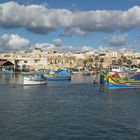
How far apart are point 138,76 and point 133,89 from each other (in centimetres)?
542

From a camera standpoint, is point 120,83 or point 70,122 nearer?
point 70,122

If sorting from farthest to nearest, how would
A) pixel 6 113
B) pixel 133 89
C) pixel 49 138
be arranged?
pixel 133 89, pixel 6 113, pixel 49 138

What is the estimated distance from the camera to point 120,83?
68062 millimetres

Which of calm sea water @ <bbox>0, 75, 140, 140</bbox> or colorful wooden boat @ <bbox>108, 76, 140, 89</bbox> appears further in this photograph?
colorful wooden boat @ <bbox>108, 76, 140, 89</bbox>

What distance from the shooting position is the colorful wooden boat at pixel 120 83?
6781cm

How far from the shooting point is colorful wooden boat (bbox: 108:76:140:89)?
222ft

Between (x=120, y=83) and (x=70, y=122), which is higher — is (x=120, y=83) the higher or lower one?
the higher one

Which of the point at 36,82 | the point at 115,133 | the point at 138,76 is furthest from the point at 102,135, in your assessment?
the point at 36,82

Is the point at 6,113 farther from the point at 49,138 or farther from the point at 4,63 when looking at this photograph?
the point at 4,63

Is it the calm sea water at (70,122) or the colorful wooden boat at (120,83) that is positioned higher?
the colorful wooden boat at (120,83)

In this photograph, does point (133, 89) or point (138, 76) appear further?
point (138, 76)

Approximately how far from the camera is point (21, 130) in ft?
89.2

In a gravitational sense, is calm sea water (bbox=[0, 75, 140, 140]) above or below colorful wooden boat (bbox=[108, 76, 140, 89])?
below

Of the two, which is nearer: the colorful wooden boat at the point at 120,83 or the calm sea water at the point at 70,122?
the calm sea water at the point at 70,122
